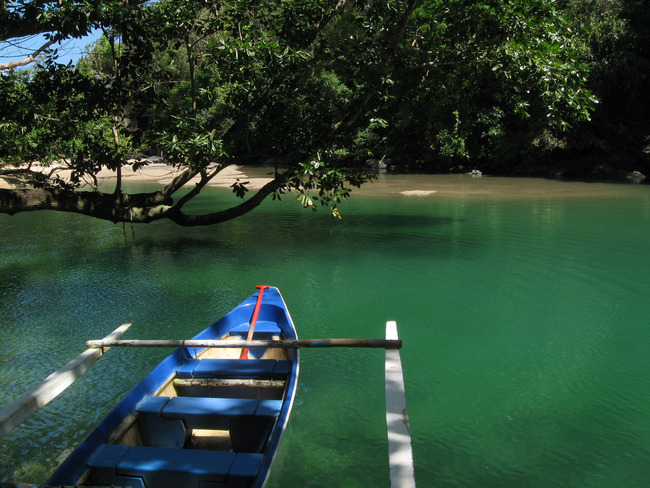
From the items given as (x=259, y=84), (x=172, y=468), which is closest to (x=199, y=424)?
(x=172, y=468)

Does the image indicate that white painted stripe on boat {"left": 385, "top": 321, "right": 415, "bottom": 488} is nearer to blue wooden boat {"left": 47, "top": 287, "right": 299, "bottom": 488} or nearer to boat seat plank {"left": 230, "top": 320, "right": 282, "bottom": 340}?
blue wooden boat {"left": 47, "top": 287, "right": 299, "bottom": 488}

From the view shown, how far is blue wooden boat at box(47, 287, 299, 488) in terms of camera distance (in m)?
3.09

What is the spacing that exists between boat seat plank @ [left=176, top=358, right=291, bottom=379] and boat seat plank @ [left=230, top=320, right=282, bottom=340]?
0.85 meters

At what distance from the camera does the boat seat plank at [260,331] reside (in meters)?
5.46

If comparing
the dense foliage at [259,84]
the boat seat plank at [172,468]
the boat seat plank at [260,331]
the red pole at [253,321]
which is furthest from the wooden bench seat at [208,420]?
the dense foliage at [259,84]

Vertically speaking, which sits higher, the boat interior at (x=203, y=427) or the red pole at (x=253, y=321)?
the red pole at (x=253, y=321)

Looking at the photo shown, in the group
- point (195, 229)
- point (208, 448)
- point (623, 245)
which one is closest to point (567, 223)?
point (623, 245)

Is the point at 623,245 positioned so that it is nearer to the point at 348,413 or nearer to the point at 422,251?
the point at 422,251

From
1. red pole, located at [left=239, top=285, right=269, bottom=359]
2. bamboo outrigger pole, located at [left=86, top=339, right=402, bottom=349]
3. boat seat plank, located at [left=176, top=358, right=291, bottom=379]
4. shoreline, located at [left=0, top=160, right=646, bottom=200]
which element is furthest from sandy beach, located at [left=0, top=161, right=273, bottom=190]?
boat seat plank, located at [left=176, top=358, right=291, bottom=379]

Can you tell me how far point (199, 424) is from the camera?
378 cm

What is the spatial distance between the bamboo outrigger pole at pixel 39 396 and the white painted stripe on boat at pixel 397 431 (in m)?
2.23

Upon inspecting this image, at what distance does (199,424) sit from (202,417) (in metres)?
0.07

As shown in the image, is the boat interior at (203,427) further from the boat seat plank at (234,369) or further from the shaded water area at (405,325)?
the shaded water area at (405,325)

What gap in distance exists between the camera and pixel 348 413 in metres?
4.60
